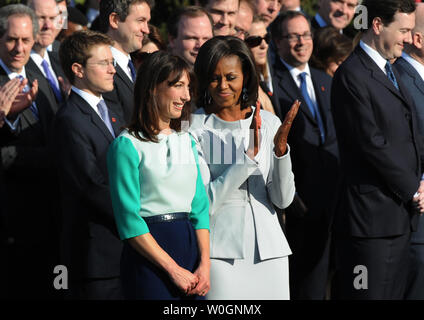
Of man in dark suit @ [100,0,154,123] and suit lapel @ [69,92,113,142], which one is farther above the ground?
man in dark suit @ [100,0,154,123]

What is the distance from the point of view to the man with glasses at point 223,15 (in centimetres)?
744

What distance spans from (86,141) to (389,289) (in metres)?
2.44

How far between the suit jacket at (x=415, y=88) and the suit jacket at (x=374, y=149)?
11.5 inches

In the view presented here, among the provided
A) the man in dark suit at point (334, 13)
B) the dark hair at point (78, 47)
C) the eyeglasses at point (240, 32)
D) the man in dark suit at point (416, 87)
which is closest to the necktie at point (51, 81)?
the dark hair at point (78, 47)

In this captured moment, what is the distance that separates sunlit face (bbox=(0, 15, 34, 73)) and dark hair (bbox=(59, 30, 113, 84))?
60cm

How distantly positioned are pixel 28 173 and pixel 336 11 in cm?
428

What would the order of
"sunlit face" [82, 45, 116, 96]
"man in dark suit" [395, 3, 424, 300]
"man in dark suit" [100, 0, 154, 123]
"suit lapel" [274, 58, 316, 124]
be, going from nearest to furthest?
"sunlit face" [82, 45, 116, 96]
"man in dark suit" [395, 3, 424, 300]
"man in dark suit" [100, 0, 154, 123]
"suit lapel" [274, 58, 316, 124]

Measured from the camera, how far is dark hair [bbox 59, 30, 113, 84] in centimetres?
560

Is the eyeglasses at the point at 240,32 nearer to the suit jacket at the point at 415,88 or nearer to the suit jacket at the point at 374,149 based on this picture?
the suit jacket at the point at 415,88

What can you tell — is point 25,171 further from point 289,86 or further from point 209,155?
point 289,86

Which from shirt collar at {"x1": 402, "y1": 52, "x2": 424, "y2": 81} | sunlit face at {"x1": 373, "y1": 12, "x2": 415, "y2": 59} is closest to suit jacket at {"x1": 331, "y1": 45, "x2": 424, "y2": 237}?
sunlit face at {"x1": 373, "y1": 12, "x2": 415, "y2": 59}

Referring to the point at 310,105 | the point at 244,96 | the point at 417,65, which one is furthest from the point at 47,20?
the point at 417,65

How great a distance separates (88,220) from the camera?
17.6 feet

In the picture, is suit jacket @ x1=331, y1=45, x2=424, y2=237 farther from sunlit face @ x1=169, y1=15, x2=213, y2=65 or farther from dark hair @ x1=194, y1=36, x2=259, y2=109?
sunlit face @ x1=169, y1=15, x2=213, y2=65
